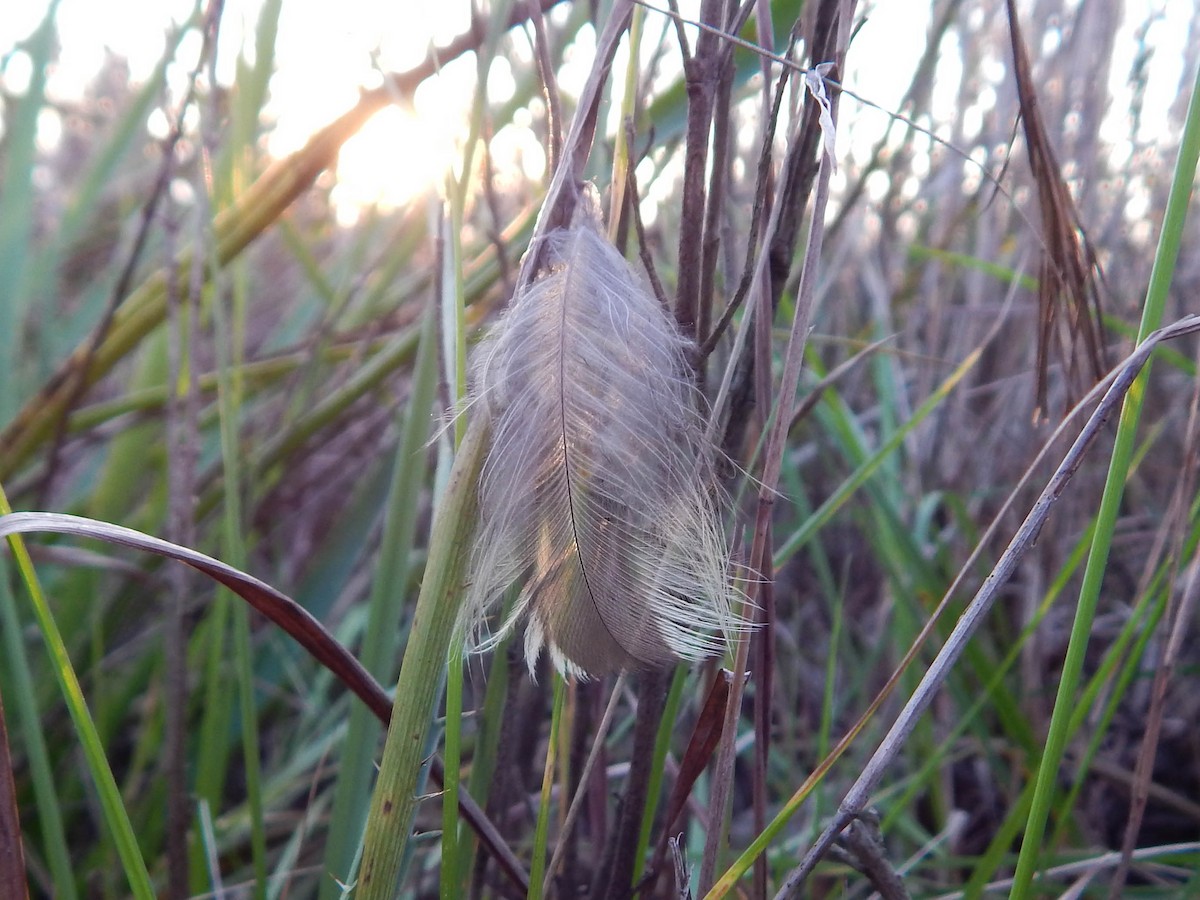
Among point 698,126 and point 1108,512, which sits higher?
point 698,126

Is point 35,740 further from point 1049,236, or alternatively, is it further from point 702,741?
point 1049,236

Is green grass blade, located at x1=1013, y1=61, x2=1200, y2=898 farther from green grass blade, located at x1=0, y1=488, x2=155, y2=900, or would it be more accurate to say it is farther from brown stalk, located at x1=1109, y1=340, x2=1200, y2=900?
green grass blade, located at x1=0, y1=488, x2=155, y2=900

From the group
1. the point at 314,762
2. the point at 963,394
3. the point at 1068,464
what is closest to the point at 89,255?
the point at 314,762

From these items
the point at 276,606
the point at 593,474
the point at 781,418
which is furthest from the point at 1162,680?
the point at 276,606

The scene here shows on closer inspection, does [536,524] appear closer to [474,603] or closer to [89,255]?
[474,603]

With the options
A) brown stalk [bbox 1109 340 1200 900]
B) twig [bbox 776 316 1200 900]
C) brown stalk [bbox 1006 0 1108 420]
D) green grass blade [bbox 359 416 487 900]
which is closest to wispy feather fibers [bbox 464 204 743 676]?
green grass blade [bbox 359 416 487 900]

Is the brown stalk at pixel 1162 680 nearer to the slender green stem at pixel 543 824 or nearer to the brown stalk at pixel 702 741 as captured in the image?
the brown stalk at pixel 702 741
